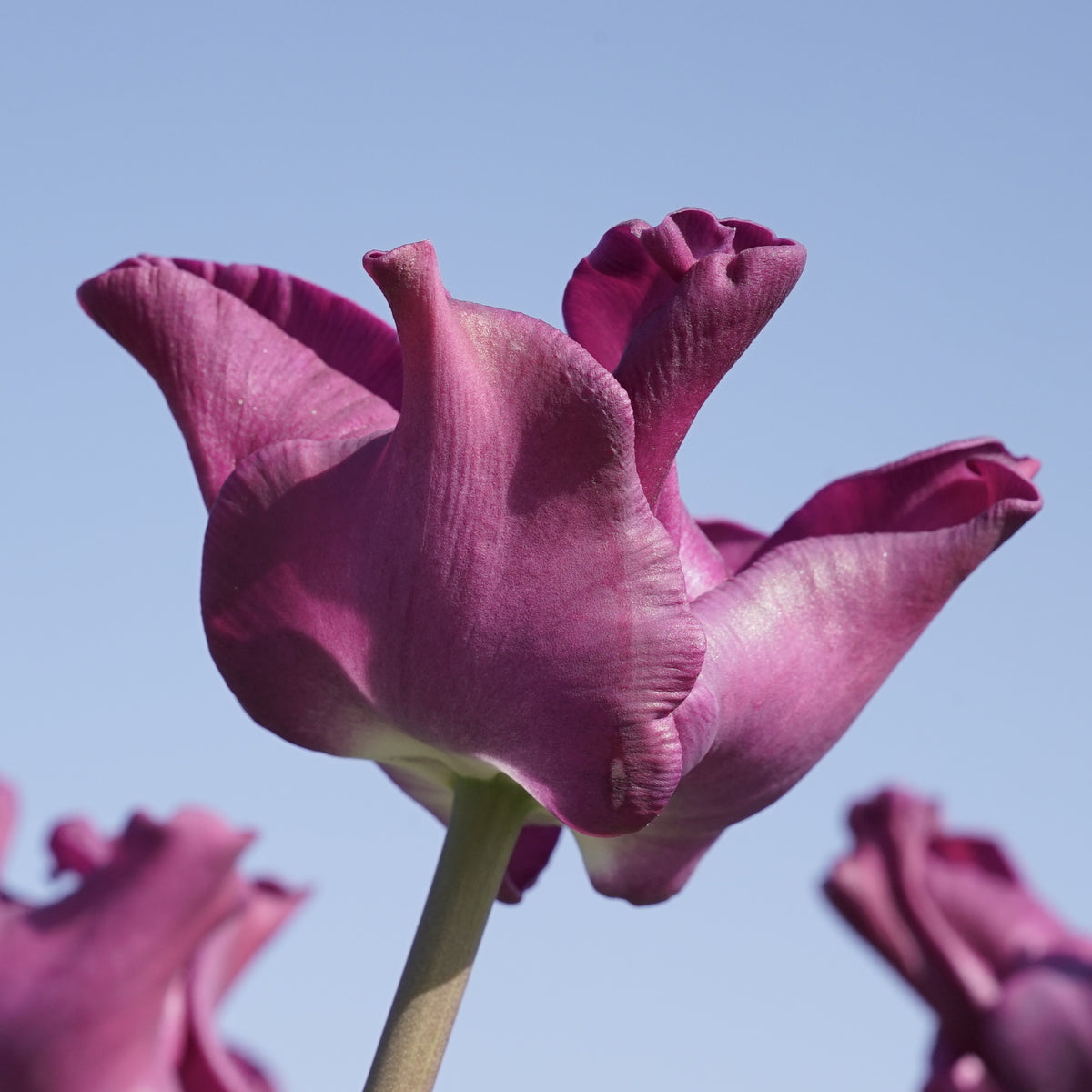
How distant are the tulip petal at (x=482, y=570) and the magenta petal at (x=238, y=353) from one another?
0.05 meters

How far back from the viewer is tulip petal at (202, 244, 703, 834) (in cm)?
57

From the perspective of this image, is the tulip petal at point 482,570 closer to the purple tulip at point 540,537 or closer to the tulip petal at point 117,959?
the purple tulip at point 540,537

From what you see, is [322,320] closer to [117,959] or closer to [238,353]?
[238,353]

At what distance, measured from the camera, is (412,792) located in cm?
79

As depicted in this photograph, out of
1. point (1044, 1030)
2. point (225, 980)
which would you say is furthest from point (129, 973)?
point (1044, 1030)

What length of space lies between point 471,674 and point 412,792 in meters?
0.21

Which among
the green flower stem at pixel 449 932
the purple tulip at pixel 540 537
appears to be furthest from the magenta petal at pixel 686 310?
the green flower stem at pixel 449 932

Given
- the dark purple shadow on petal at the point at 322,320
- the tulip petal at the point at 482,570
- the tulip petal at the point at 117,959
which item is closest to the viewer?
the tulip petal at the point at 117,959

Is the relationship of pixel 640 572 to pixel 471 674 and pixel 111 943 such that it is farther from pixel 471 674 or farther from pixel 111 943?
pixel 111 943

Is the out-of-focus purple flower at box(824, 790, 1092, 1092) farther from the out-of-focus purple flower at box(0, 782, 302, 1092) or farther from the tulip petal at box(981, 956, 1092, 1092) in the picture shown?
the out-of-focus purple flower at box(0, 782, 302, 1092)

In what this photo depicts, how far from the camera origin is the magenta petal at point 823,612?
626 mm

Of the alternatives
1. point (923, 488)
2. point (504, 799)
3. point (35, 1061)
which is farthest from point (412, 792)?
point (35, 1061)

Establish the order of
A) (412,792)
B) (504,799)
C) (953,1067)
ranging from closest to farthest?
1. (953,1067)
2. (504,799)
3. (412,792)

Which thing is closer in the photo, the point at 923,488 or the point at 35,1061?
the point at 35,1061
